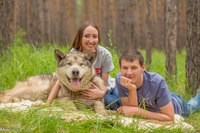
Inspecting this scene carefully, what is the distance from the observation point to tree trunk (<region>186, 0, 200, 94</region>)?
6816mm

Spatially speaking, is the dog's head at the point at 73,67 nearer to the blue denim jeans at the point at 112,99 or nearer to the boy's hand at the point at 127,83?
the boy's hand at the point at 127,83

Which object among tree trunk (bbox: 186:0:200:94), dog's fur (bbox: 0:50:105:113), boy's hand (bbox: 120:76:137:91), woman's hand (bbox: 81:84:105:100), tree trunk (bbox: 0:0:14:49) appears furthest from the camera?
tree trunk (bbox: 0:0:14:49)

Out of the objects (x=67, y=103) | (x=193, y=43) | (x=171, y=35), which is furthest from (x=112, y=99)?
(x=171, y=35)

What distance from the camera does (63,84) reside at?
5.39 meters

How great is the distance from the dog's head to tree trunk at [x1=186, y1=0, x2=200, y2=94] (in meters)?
2.21

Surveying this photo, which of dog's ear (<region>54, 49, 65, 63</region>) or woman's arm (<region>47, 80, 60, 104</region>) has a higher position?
dog's ear (<region>54, 49, 65, 63</region>)

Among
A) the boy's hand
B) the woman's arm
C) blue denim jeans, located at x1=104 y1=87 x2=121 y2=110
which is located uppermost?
the boy's hand

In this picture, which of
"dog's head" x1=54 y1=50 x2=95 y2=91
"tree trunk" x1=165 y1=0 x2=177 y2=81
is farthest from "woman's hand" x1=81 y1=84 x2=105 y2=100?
"tree trunk" x1=165 y1=0 x2=177 y2=81

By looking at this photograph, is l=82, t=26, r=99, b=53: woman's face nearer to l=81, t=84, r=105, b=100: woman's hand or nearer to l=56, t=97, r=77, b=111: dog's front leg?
l=81, t=84, r=105, b=100: woman's hand

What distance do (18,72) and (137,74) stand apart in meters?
2.99

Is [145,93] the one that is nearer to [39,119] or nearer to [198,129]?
[198,129]

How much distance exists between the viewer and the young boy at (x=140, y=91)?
16.1ft

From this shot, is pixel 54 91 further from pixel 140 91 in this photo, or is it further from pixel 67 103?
pixel 140 91

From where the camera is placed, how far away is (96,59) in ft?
19.3
